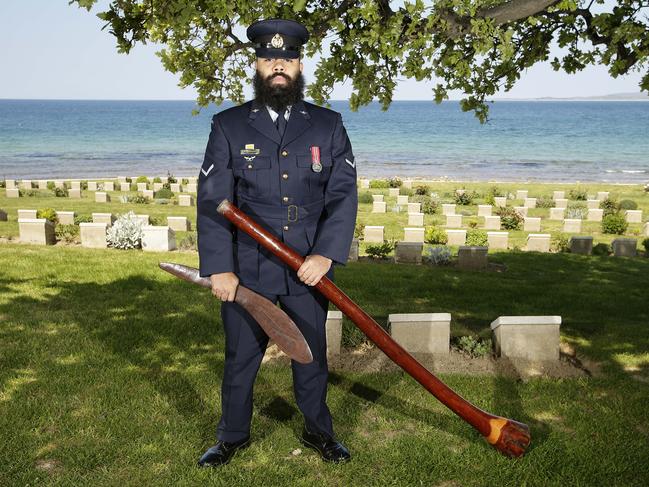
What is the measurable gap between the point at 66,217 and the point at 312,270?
44.9 feet

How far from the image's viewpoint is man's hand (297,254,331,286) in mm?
3971

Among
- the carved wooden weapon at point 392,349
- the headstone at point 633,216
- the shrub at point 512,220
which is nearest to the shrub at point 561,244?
the shrub at point 512,220

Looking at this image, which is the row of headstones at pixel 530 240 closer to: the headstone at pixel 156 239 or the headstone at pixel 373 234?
the headstone at pixel 373 234

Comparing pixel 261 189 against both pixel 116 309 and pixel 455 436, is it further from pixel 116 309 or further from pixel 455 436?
pixel 116 309

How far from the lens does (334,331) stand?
657cm

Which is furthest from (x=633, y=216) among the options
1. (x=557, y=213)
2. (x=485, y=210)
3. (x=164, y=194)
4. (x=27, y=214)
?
(x=27, y=214)

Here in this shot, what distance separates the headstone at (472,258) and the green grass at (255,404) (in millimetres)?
3269

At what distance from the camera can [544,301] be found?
9.46m

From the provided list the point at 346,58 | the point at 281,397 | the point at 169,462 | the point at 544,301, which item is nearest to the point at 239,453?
the point at 169,462

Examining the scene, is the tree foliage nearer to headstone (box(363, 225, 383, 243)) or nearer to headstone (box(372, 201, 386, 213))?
headstone (box(363, 225, 383, 243))

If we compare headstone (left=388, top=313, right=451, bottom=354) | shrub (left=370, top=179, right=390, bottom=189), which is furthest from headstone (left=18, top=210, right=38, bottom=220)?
shrub (left=370, top=179, right=390, bottom=189)

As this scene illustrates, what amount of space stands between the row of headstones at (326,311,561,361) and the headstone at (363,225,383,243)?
8.93 m

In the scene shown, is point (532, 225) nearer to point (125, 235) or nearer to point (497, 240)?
point (497, 240)

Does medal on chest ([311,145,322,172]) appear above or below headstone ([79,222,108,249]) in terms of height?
above
